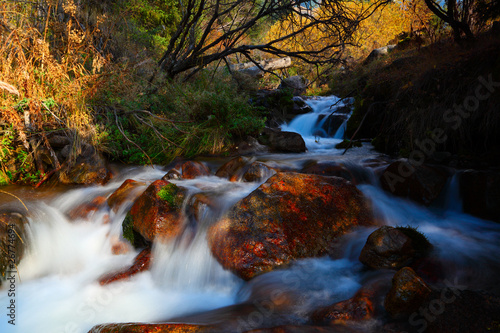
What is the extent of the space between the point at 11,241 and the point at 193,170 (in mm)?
2726

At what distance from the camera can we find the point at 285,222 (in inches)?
124

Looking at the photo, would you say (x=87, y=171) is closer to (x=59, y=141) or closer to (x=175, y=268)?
(x=59, y=141)

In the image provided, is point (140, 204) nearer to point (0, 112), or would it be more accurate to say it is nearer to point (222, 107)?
point (0, 112)

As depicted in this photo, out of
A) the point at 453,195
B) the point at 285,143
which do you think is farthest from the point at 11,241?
the point at 453,195

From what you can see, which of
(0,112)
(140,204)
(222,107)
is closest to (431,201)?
(140,204)

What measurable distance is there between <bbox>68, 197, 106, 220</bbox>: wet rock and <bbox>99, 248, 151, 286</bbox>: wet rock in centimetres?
134

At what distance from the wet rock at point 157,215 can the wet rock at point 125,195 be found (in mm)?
458

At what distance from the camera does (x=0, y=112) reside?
449 centimetres

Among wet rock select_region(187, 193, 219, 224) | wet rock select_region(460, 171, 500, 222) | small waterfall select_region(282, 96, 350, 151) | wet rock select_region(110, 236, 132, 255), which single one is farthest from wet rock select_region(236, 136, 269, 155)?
wet rock select_region(460, 171, 500, 222)

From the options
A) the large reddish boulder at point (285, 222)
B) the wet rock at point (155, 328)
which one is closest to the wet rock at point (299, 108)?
the large reddish boulder at point (285, 222)

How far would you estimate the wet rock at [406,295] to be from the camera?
6.31 feet

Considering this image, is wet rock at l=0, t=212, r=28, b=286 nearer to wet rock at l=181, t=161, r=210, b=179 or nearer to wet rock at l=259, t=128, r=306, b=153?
wet rock at l=181, t=161, r=210, b=179

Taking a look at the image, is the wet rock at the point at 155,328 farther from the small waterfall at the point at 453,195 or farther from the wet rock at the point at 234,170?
the small waterfall at the point at 453,195

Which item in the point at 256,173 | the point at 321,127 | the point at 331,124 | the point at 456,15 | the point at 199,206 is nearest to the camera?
the point at 199,206
